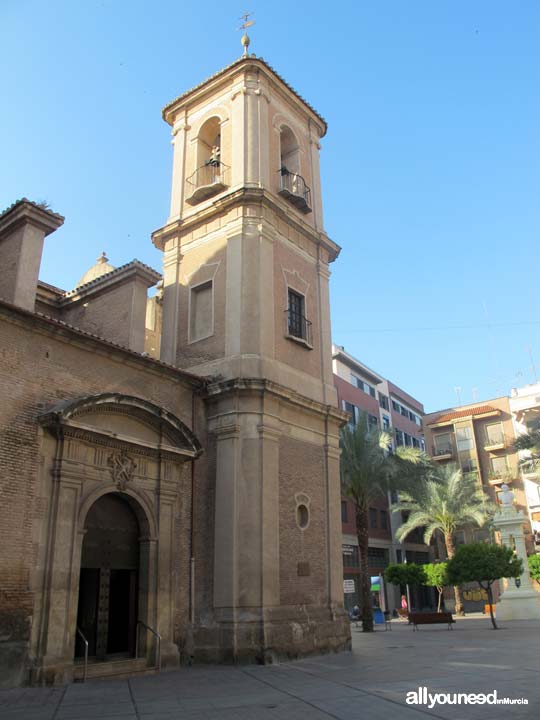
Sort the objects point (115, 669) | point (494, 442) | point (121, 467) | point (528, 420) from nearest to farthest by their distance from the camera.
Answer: point (115, 669), point (121, 467), point (528, 420), point (494, 442)

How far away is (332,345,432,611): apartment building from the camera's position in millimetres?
43375

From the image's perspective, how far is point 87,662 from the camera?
11.8 meters

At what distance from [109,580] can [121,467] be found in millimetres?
2363

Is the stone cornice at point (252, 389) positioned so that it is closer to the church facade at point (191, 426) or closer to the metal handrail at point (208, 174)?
the church facade at point (191, 426)

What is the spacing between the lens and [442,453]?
2137 inches

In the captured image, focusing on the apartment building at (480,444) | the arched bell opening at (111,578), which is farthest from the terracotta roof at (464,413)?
the arched bell opening at (111,578)

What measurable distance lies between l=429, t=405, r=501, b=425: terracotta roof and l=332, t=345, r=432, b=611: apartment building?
4002 millimetres

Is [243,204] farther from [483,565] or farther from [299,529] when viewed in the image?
[483,565]

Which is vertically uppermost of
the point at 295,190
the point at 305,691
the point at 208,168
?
the point at 208,168

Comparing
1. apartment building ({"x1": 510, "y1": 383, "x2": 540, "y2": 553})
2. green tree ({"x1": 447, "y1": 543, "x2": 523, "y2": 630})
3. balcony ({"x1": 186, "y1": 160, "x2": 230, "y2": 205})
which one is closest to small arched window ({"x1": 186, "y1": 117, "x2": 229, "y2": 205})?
balcony ({"x1": 186, "y1": 160, "x2": 230, "y2": 205})

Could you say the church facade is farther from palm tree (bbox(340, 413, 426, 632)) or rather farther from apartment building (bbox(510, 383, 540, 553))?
apartment building (bbox(510, 383, 540, 553))

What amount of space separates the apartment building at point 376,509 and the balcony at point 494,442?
24.0ft

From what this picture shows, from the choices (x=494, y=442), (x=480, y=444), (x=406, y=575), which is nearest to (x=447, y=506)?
(x=406, y=575)

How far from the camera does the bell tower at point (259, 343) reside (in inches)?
575
